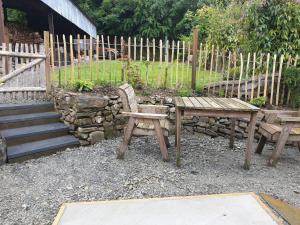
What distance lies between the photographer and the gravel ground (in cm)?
303

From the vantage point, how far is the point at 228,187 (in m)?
3.33

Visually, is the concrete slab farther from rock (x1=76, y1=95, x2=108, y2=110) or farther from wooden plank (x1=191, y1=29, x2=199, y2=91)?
wooden plank (x1=191, y1=29, x2=199, y2=91)

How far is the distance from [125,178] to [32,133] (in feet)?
6.25

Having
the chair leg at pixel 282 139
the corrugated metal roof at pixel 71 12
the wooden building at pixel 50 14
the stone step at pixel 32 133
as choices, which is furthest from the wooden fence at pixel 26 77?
the corrugated metal roof at pixel 71 12

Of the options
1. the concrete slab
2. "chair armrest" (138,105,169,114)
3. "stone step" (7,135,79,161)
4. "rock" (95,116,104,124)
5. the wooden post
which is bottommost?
the concrete slab

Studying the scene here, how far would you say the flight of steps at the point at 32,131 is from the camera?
4.20 metres

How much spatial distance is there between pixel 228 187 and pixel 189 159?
1023 mm

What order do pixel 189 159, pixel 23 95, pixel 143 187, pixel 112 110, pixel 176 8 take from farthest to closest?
pixel 176 8 → pixel 23 95 → pixel 112 110 → pixel 189 159 → pixel 143 187

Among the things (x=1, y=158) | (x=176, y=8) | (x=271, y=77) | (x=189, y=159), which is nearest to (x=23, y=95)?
(x=1, y=158)

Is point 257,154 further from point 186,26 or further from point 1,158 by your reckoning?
point 186,26

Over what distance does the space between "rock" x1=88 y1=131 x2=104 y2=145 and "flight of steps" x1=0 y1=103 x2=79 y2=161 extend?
0.26 metres

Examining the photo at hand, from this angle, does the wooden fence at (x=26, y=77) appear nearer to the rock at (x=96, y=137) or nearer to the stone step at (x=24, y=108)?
the stone step at (x=24, y=108)

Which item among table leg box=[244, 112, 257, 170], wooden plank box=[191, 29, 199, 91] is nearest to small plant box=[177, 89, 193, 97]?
wooden plank box=[191, 29, 199, 91]

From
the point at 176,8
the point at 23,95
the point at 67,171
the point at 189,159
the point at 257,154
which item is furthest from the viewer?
the point at 176,8
